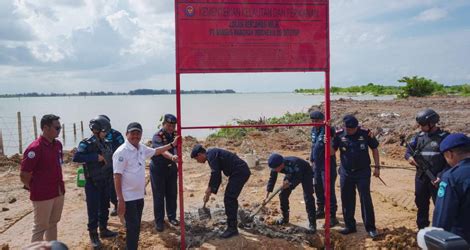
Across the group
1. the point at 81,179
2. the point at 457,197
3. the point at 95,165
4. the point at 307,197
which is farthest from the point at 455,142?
the point at 81,179

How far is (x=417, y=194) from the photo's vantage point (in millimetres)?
6141

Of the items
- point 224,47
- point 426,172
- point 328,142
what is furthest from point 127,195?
point 426,172

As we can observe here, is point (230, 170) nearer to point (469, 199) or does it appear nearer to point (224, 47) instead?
point (224, 47)

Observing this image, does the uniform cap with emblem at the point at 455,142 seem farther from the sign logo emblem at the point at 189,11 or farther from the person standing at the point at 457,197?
the sign logo emblem at the point at 189,11

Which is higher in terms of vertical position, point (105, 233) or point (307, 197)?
point (307, 197)

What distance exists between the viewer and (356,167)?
6.23m

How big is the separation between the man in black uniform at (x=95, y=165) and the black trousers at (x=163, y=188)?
0.76 meters

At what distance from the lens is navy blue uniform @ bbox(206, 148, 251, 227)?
6305 mm

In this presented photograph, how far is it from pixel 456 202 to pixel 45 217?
4.66 m

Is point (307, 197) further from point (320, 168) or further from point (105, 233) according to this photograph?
point (105, 233)

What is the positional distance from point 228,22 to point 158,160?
2.59 m

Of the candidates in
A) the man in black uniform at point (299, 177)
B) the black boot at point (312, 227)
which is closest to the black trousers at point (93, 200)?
the man in black uniform at point (299, 177)

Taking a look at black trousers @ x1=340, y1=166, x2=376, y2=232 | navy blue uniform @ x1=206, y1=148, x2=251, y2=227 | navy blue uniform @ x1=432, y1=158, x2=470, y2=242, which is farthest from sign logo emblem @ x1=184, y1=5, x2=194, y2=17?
navy blue uniform @ x1=432, y1=158, x2=470, y2=242

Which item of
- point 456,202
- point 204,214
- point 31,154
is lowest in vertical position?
point 204,214
